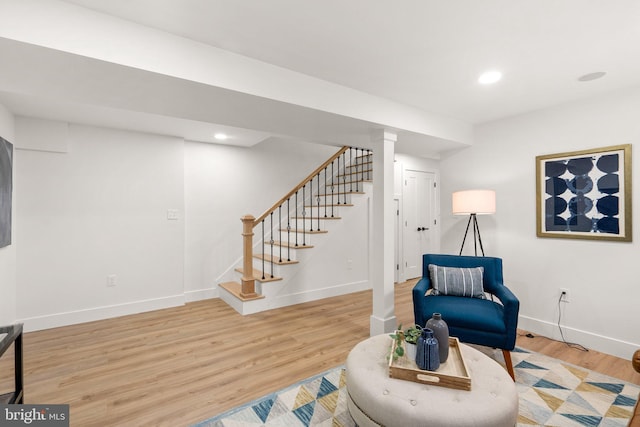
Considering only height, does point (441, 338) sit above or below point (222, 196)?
below

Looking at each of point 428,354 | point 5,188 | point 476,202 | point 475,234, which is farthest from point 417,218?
point 5,188

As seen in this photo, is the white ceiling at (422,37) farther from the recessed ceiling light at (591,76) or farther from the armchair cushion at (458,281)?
the armchair cushion at (458,281)

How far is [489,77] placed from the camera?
97.2 inches

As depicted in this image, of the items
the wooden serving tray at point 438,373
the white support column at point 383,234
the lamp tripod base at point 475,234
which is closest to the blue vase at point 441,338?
the wooden serving tray at point 438,373

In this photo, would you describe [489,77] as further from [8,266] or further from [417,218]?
[8,266]

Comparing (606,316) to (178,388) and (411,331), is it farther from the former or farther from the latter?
(178,388)

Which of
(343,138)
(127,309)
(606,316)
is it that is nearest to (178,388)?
(127,309)

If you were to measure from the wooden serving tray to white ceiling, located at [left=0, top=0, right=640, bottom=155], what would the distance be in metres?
1.96

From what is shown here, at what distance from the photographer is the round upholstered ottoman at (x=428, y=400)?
133 cm

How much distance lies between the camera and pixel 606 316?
2756 millimetres

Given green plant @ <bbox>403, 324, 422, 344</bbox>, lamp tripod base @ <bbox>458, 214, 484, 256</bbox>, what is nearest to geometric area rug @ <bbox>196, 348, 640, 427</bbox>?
green plant @ <bbox>403, 324, 422, 344</bbox>

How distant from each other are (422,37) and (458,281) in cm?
211

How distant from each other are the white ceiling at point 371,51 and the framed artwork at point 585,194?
24.4 inches

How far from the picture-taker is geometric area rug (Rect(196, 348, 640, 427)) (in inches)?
72.4
